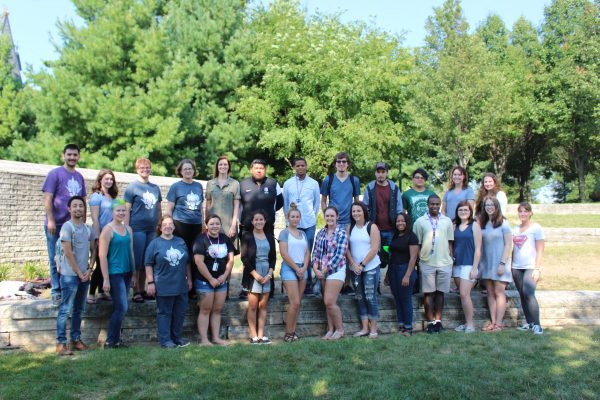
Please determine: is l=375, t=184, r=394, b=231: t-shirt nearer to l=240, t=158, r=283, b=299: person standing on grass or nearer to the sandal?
l=240, t=158, r=283, b=299: person standing on grass

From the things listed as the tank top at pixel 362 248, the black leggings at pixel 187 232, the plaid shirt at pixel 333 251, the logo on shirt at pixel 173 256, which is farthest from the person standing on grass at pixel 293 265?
the logo on shirt at pixel 173 256

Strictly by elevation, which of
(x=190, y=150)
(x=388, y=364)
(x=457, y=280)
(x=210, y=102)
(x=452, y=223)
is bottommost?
(x=388, y=364)

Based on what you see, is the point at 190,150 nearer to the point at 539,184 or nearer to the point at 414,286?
the point at 414,286

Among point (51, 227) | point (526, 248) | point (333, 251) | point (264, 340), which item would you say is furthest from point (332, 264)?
point (51, 227)

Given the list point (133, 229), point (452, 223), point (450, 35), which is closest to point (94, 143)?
point (133, 229)

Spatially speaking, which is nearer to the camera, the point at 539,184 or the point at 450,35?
the point at 450,35

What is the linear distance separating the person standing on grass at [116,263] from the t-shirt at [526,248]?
4484 millimetres

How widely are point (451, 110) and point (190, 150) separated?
1603cm

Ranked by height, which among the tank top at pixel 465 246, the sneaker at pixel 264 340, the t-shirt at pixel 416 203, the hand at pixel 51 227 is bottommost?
the sneaker at pixel 264 340

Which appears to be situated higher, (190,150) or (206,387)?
(190,150)

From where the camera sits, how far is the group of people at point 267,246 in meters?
6.20

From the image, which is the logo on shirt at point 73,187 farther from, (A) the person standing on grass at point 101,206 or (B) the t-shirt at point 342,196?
(B) the t-shirt at point 342,196

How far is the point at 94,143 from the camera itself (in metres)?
20.3

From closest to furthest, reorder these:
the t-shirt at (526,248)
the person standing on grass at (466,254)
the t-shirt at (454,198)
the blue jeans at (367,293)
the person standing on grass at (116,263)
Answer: the person standing on grass at (116,263) < the blue jeans at (367,293) < the t-shirt at (526,248) < the person standing on grass at (466,254) < the t-shirt at (454,198)
